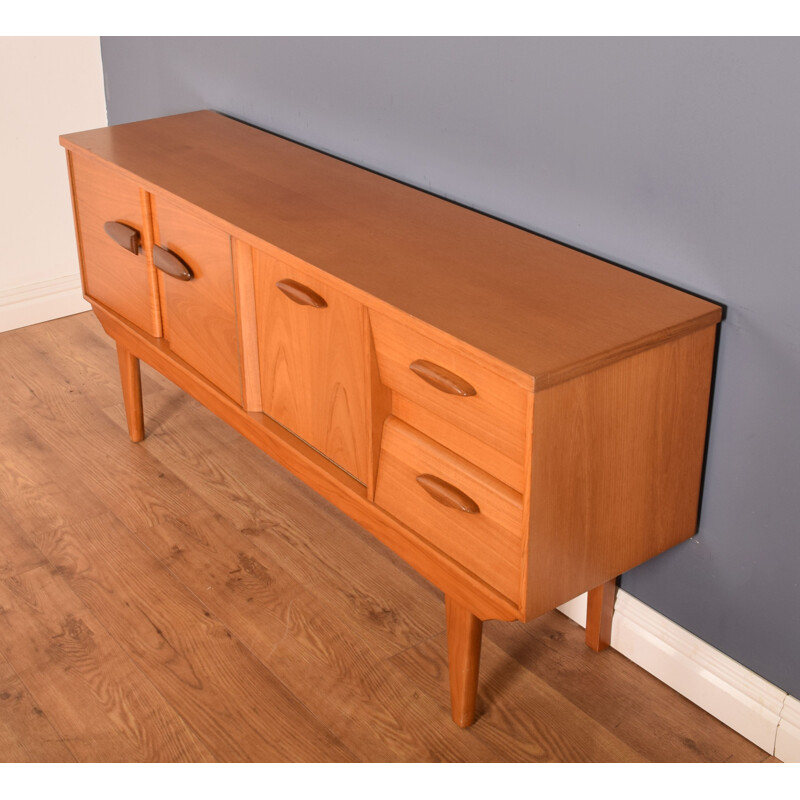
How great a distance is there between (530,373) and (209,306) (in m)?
0.83

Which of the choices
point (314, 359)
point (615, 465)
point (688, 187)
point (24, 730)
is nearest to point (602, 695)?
point (615, 465)

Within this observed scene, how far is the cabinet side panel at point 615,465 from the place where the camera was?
130 centimetres

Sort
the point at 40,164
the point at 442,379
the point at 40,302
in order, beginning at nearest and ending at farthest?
the point at 442,379 < the point at 40,164 < the point at 40,302

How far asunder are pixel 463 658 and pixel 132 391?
1.13m

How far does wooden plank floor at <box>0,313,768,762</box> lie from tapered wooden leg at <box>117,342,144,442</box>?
0.05 m

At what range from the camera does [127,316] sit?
2.19 meters

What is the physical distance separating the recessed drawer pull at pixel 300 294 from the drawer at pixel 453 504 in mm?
208

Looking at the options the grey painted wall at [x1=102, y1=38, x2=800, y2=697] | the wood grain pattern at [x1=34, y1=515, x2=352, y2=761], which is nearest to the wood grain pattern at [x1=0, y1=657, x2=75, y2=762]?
the wood grain pattern at [x1=34, y1=515, x2=352, y2=761]

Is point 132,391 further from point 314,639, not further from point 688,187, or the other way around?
point 688,187

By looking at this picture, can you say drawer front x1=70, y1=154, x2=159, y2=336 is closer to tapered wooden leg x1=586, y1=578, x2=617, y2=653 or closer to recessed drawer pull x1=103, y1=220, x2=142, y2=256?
recessed drawer pull x1=103, y1=220, x2=142, y2=256

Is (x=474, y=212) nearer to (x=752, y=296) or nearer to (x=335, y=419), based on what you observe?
(x=335, y=419)

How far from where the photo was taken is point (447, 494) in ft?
4.66

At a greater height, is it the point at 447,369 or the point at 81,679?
the point at 447,369
